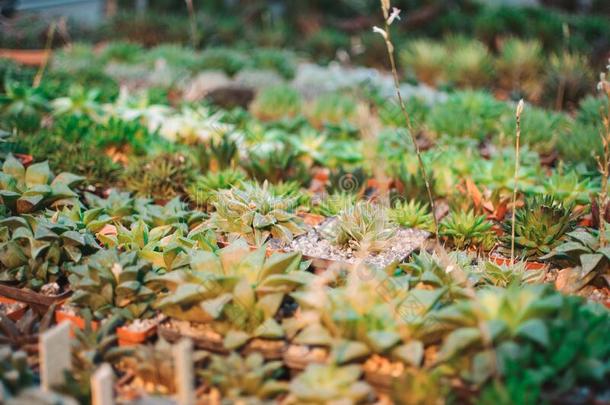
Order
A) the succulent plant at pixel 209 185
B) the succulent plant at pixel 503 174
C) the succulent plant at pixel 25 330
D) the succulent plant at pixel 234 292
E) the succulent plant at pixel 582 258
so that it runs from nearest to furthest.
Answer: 1. the succulent plant at pixel 234 292
2. the succulent plant at pixel 25 330
3. the succulent plant at pixel 582 258
4. the succulent plant at pixel 209 185
5. the succulent plant at pixel 503 174

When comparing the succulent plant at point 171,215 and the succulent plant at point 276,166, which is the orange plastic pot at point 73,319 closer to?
the succulent plant at point 171,215

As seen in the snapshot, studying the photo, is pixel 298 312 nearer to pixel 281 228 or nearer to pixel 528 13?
pixel 281 228

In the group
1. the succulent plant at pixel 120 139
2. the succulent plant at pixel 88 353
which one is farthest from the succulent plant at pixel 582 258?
the succulent plant at pixel 120 139

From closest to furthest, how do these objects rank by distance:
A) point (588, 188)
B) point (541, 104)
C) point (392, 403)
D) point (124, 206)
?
point (392, 403), point (124, 206), point (588, 188), point (541, 104)

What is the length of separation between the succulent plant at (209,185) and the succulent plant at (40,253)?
0.94 meters

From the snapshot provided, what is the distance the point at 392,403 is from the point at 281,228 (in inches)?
51.7

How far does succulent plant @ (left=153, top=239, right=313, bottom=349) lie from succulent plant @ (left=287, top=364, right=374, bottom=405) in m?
0.28

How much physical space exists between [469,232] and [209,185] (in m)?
1.39

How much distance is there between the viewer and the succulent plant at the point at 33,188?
3.72 metres

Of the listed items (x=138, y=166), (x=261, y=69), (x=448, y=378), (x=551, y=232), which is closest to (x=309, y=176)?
(x=138, y=166)

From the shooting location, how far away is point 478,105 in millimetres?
6238

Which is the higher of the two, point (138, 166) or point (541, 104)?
point (138, 166)

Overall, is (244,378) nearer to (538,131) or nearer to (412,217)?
(412,217)

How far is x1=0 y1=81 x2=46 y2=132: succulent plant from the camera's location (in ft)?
A: 16.9
